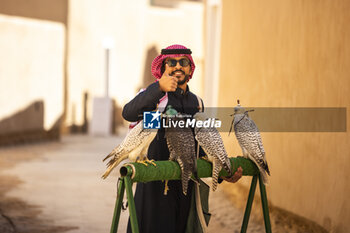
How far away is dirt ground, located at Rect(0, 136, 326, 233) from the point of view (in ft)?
17.9

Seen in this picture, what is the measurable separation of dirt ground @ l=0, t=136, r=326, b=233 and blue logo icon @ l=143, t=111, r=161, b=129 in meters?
2.42

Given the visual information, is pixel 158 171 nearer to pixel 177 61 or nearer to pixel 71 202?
pixel 177 61

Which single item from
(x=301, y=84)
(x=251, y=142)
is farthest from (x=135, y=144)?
(x=301, y=84)

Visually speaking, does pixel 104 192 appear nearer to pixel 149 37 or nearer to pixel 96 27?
pixel 96 27

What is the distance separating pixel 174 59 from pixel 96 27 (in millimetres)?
14230

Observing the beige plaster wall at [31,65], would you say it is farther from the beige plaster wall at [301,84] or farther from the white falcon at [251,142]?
the white falcon at [251,142]

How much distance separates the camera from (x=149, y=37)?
2039 cm

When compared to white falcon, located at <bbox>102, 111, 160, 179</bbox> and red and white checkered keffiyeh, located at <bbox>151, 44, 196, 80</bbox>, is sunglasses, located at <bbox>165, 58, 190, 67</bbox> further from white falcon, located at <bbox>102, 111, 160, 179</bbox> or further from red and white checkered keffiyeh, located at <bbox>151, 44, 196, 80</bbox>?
white falcon, located at <bbox>102, 111, 160, 179</bbox>

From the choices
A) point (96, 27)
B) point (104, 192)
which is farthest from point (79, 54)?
point (104, 192)

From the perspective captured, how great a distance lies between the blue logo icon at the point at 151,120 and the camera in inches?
114

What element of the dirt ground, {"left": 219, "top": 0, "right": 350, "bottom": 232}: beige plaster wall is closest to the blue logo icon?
{"left": 219, "top": 0, "right": 350, "bottom": 232}: beige plaster wall

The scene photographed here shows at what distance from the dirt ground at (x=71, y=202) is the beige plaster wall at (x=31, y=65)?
8.16 feet

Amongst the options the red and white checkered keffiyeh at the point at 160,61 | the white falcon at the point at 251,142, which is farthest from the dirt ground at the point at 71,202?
the red and white checkered keffiyeh at the point at 160,61

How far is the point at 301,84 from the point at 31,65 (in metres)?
9.39
